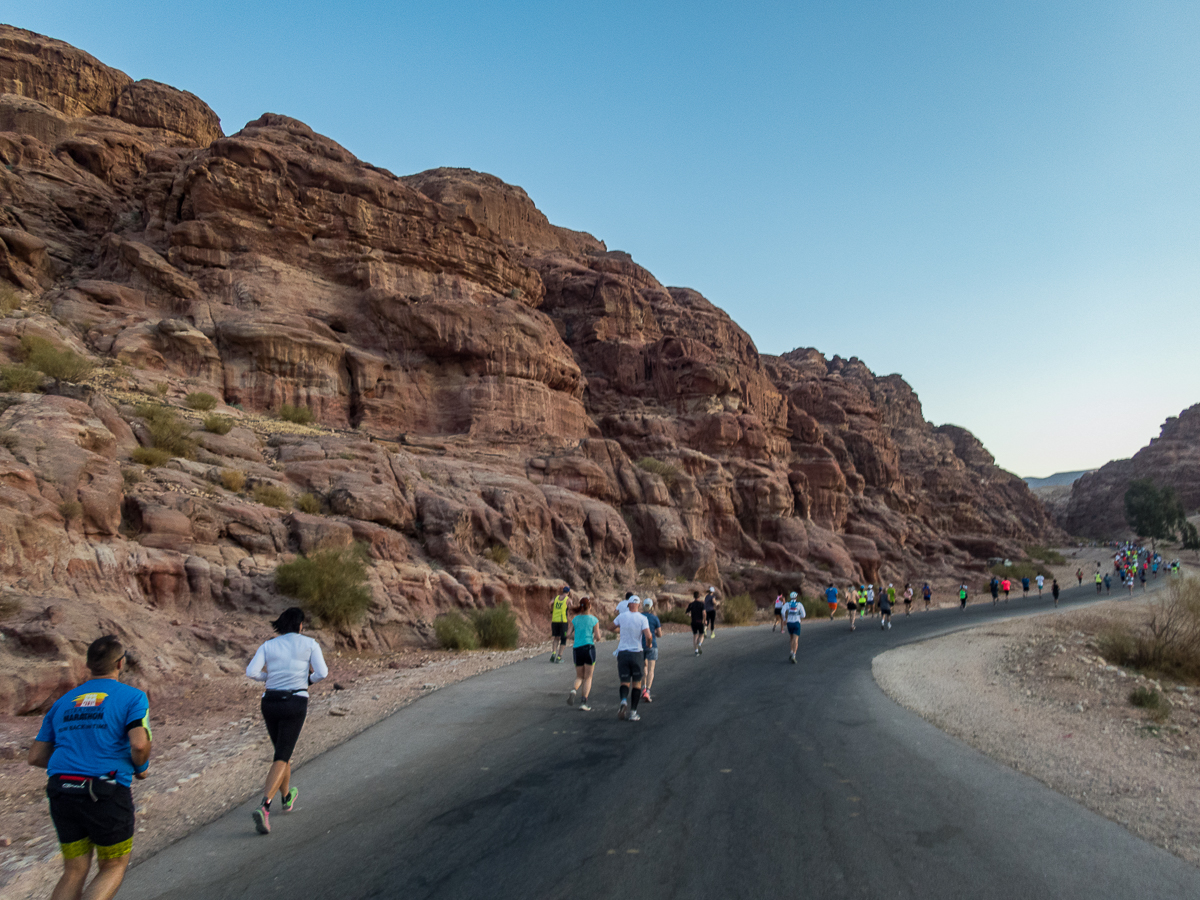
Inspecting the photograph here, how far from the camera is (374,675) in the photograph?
13453mm

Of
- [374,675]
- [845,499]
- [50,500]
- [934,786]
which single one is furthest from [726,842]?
[845,499]

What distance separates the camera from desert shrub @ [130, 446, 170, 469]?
16.6 metres

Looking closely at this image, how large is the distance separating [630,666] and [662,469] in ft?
108

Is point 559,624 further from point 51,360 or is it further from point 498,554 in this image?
point 51,360

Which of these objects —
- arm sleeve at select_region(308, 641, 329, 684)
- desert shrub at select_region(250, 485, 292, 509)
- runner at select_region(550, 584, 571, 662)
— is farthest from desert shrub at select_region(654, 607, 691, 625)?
arm sleeve at select_region(308, 641, 329, 684)

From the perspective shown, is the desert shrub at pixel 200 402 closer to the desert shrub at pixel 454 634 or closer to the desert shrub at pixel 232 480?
the desert shrub at pixel 232 480

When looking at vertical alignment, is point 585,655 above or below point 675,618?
above

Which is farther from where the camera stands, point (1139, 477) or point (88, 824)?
point (1139, 477)

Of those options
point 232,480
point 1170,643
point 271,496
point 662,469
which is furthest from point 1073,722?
point 662,469

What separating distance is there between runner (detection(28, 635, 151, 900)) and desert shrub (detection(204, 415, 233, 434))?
19.6 m

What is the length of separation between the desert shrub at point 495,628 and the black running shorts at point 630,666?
9248mm

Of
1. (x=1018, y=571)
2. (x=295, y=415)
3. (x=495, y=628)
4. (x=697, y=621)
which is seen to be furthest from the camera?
(x=1018, y=571)

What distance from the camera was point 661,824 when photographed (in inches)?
222

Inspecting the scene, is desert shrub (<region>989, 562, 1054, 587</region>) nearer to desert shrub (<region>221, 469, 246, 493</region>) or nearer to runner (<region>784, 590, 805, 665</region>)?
runner (<region>784, 590, 805, 665</region>)
